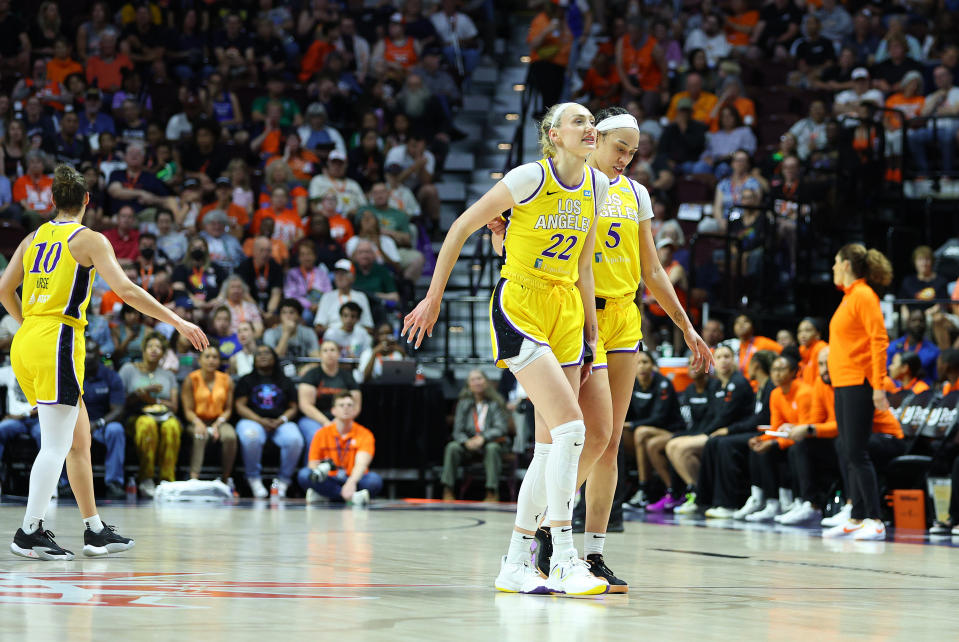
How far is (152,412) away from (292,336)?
1922 mm

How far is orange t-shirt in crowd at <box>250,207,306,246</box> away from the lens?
1533cm

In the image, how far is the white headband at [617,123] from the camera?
5.56 metres

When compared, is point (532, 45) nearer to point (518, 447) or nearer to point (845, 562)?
point (518, 447)

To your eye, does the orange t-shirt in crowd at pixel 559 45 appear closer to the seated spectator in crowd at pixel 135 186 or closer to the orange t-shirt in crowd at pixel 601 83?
the orange t-shirt in crowd at pixel 601 83

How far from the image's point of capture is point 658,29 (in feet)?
58.7

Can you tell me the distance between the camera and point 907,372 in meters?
10.6

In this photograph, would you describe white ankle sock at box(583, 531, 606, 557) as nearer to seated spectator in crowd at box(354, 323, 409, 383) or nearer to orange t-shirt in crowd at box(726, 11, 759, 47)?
seated spectator in crowd at box(354, 323, 409, 383)

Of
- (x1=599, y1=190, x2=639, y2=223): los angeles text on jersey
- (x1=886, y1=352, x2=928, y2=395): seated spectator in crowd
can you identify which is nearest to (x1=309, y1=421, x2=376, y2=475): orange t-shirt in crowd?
(x1=886, y1=352, x2=928, y2=395): seated spectator in crowd

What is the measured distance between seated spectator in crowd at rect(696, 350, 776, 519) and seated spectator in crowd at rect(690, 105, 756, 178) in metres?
5.06

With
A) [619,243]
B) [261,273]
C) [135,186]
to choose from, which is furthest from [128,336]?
[619,243]

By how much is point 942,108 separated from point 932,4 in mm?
3208

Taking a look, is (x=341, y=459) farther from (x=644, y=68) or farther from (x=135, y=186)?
(x=644, y=68)

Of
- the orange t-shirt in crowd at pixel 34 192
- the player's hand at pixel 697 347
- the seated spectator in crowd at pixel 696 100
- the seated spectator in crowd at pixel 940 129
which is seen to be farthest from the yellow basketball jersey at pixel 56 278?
the seated spectator in crowd at pixel 696 100

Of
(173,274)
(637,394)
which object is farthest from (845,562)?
(173,274)
